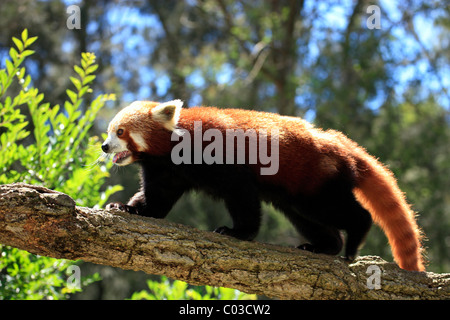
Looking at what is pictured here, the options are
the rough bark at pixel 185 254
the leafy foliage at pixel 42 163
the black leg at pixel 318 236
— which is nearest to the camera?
the rough bark at pixel 185 254

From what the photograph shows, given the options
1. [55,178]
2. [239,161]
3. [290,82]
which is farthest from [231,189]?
[290,82]

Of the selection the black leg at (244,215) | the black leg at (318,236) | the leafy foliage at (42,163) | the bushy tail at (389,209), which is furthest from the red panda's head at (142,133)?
the bushy tail at (389,209)

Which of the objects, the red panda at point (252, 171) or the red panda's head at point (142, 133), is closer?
the red panda at point (252, 171)

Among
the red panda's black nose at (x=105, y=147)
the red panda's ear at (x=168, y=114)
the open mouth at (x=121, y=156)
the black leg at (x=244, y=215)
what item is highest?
the red panda's ear at (x=168, y=114)

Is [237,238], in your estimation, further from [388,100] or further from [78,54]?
[78,54]

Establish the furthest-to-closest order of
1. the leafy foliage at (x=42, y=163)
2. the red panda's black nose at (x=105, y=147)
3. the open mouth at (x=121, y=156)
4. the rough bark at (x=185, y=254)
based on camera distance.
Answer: the leafy foliage at (x=42, y=163) < the open mouth at (x=121, y=156) < the red panda's black nose at (x=105, y=147) < the rough bark at (x=185, y=254)

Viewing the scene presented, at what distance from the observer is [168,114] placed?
4.10 meters

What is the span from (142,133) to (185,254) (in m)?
1.29

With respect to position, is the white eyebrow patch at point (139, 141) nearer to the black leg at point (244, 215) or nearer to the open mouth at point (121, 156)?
the open mouth at point (121, 156)

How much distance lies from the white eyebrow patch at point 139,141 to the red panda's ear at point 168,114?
215 mm

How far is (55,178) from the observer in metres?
4.49

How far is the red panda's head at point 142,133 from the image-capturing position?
4066mm

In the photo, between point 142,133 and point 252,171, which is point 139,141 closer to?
point 142,133

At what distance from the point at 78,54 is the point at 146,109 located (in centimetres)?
970
